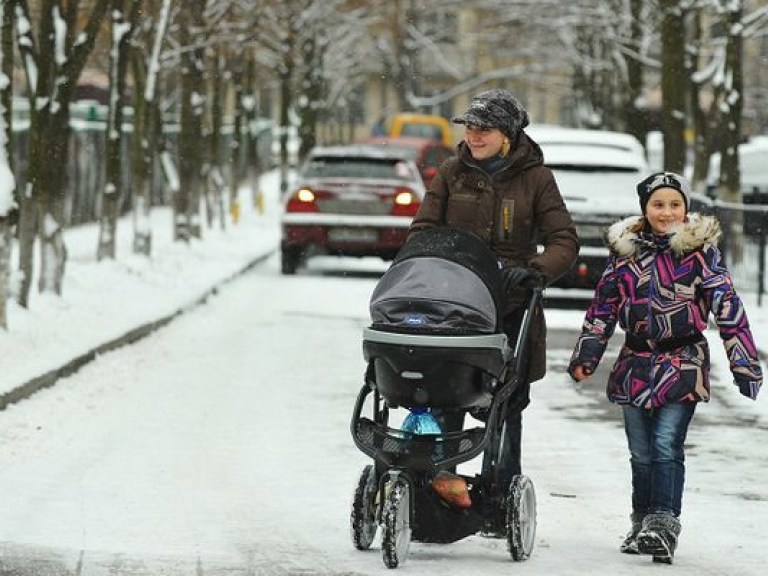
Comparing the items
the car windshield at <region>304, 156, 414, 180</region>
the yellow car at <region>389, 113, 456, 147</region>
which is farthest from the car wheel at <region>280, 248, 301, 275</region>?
the yellow car at <region>389, 113, 456, 147</region>

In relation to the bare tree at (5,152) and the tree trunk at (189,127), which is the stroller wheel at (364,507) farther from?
the tree trunk at (189,127)

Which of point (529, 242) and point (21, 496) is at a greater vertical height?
point (529, 242)

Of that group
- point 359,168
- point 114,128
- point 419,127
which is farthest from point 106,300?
point 419,127

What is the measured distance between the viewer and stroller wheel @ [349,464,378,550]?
7.70m

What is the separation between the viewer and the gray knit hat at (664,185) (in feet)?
25.9

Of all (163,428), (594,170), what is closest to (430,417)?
(163,428)

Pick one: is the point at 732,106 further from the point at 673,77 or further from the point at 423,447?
the point at 423,447

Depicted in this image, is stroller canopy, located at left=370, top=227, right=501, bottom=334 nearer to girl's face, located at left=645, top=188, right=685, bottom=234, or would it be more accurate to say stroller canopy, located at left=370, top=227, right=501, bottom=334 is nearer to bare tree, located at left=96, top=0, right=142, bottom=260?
girl's face, located at left=645, top=188, right=685, bottom=234

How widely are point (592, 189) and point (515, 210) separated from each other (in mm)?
13369

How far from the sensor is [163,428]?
11609 mm

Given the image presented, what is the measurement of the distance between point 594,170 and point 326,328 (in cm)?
414

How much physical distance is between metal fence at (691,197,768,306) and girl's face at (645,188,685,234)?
13.1 metres

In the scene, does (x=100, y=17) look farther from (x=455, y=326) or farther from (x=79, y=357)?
(x=455, y=326)

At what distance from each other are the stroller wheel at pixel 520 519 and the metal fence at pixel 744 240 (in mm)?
13350
